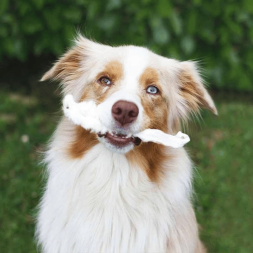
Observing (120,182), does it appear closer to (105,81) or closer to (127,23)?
(105,81)

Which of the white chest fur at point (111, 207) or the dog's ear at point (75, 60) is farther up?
the dog's ear at point (75, 60)

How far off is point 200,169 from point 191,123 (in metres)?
1.12

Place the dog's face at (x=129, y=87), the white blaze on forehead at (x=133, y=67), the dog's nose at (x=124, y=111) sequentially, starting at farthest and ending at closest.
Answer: the white blaze on forehead at (x=133, y=67) < the dog's face at (x=129, y=87) < the dog's nose at (x=124, y=111)

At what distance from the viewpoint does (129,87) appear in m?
3.12

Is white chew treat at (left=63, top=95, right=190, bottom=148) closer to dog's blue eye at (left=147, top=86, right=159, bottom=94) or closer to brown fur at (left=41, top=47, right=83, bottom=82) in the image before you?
dog's blue eye at (left=147, top=86, right=159, bottom=94)

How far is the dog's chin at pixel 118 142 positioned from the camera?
301cm

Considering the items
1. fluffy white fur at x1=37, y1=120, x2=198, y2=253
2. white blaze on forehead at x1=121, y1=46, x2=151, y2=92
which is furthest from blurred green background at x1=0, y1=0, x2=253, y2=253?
white blaze on forehead at x1=121, y1=46, x2=151, y2=92

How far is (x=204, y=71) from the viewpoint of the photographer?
6.50m

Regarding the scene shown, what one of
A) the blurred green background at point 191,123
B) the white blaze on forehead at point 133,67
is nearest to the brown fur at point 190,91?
the white blaze on forehead at point 133,67

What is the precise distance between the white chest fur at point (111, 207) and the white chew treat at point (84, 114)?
26cm

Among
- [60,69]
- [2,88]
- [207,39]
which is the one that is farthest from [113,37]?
[60,69]

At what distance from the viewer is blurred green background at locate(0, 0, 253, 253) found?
16.8 feet

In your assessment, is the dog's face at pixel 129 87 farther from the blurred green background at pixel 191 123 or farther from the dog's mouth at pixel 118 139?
the blurred green background at pixel 191 123

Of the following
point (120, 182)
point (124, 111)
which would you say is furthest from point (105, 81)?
point (120, 182)
